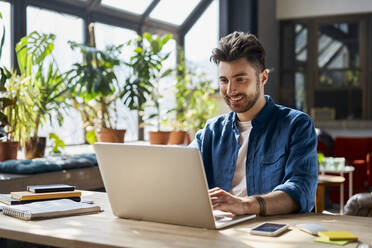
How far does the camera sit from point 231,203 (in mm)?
1689

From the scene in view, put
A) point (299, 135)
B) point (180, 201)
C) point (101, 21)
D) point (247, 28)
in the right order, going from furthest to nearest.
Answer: point (247, 28)
point (101, 21)
point (299, 135)
point (180, 201)

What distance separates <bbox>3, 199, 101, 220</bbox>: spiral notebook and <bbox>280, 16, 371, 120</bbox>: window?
657 centimetres

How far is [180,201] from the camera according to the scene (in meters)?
1.57

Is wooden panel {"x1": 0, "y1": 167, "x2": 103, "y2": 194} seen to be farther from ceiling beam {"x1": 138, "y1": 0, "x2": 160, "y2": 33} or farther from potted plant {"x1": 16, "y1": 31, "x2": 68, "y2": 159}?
ceiling beam {"x1": 138, "y1": 0, "x2": 160, "y2": 33}

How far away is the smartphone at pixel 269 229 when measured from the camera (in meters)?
1.47

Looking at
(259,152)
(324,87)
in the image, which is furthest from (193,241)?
(324,87)

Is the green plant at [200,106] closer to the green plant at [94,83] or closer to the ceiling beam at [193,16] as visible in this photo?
the ceiling beam at [193,16]

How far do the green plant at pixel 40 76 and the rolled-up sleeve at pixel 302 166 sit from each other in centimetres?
236

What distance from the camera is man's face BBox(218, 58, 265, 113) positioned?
2105 mm

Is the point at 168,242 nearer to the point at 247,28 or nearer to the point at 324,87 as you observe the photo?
the point at 247,28

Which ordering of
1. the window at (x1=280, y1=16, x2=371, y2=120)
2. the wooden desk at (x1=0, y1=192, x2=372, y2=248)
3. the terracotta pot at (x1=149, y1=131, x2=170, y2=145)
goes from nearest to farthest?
the wooden desk at (x1=0, y1=192, x2=372, y2=248) → the terracotta pot at (x1=149, y1=131, x2=170, y2=145) → the window at (x1=280, y1=16, x2=371, y2=120)

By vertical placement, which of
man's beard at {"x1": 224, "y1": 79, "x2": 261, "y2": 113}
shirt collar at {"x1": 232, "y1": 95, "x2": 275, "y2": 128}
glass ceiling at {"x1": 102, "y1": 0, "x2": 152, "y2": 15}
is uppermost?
glass ceiling at {"x1": 102, "y1": 0, "x2": 152, "y2": 15}

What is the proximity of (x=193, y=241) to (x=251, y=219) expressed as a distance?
36cm

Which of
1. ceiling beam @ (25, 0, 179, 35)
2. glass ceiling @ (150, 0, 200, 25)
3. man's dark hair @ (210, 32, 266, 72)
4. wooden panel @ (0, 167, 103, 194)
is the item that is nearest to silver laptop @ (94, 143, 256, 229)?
man's dark hair @ (210, 32, 266, 72)
